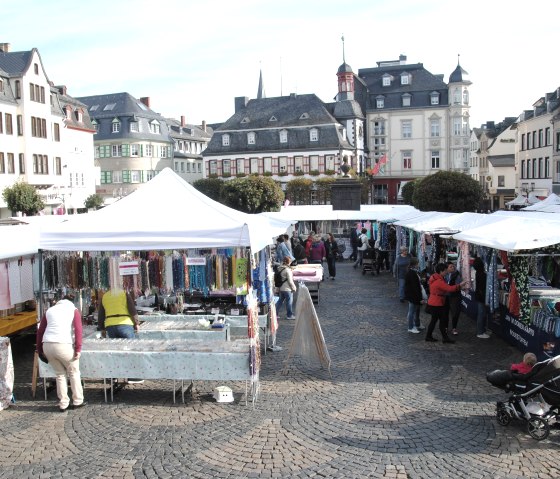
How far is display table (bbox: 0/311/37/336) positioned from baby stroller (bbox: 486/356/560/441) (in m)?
7.95

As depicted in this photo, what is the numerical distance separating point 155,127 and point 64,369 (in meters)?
65.0

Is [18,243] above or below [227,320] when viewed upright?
above

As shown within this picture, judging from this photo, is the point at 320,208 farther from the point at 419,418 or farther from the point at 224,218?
the point at 419,418

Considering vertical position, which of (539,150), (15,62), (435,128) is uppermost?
(15,62)

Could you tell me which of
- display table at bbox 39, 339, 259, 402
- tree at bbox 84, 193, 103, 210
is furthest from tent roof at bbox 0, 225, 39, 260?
tree at bbox 84, 193, 103, 210

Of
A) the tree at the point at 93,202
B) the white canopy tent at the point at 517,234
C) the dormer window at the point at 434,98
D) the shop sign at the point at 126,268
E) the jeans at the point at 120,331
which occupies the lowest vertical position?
the jeans at the point at 120,331

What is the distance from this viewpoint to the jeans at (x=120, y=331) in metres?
9.38

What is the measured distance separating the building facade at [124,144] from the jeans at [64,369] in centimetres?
5957

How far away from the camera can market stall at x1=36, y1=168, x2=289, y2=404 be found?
9.32m

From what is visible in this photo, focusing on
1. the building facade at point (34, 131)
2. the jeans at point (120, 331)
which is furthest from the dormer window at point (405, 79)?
the jeans at point (120, 331)

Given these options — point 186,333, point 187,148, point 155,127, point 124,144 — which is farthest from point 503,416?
point 187,148

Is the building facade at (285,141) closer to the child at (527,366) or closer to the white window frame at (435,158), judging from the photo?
the white window frame at (435,158)

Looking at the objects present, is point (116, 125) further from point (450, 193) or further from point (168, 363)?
point (168, 363)

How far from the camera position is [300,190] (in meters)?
65.8
